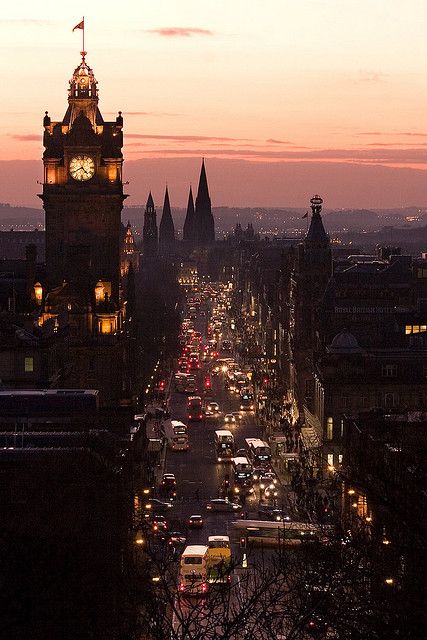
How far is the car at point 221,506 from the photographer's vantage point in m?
86.2

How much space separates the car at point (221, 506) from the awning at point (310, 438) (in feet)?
61.9

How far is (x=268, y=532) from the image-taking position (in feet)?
240

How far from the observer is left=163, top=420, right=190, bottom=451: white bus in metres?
111

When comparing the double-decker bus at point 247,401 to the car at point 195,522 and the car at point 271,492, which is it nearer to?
the car at point 271,492

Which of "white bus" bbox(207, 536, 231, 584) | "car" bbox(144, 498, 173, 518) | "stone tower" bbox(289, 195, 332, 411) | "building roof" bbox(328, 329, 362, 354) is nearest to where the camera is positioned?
"white bus" bbox(207, 536, 231, 584)

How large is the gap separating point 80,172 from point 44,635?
87115 mm

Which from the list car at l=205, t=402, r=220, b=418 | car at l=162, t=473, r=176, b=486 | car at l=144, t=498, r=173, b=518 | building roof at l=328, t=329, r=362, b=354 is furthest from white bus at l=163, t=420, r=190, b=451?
car at l=144, t=498, r=173, b=518

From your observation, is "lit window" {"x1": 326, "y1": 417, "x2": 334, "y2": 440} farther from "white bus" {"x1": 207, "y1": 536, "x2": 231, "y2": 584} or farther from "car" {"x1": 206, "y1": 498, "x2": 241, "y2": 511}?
"white bus" {"x1": 207, "y1": 536, "x2": 231, "y2": 584}

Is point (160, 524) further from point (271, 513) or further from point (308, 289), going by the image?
point (308, 289)

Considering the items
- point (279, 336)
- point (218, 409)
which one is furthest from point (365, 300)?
point (279, 336)

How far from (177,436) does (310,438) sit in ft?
25.9

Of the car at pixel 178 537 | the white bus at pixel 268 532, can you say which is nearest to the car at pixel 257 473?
the white bus at pixel 268 532

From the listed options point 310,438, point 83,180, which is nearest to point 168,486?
point 310,438

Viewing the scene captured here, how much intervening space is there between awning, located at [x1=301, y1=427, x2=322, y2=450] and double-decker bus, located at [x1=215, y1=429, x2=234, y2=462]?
433 centimetres
